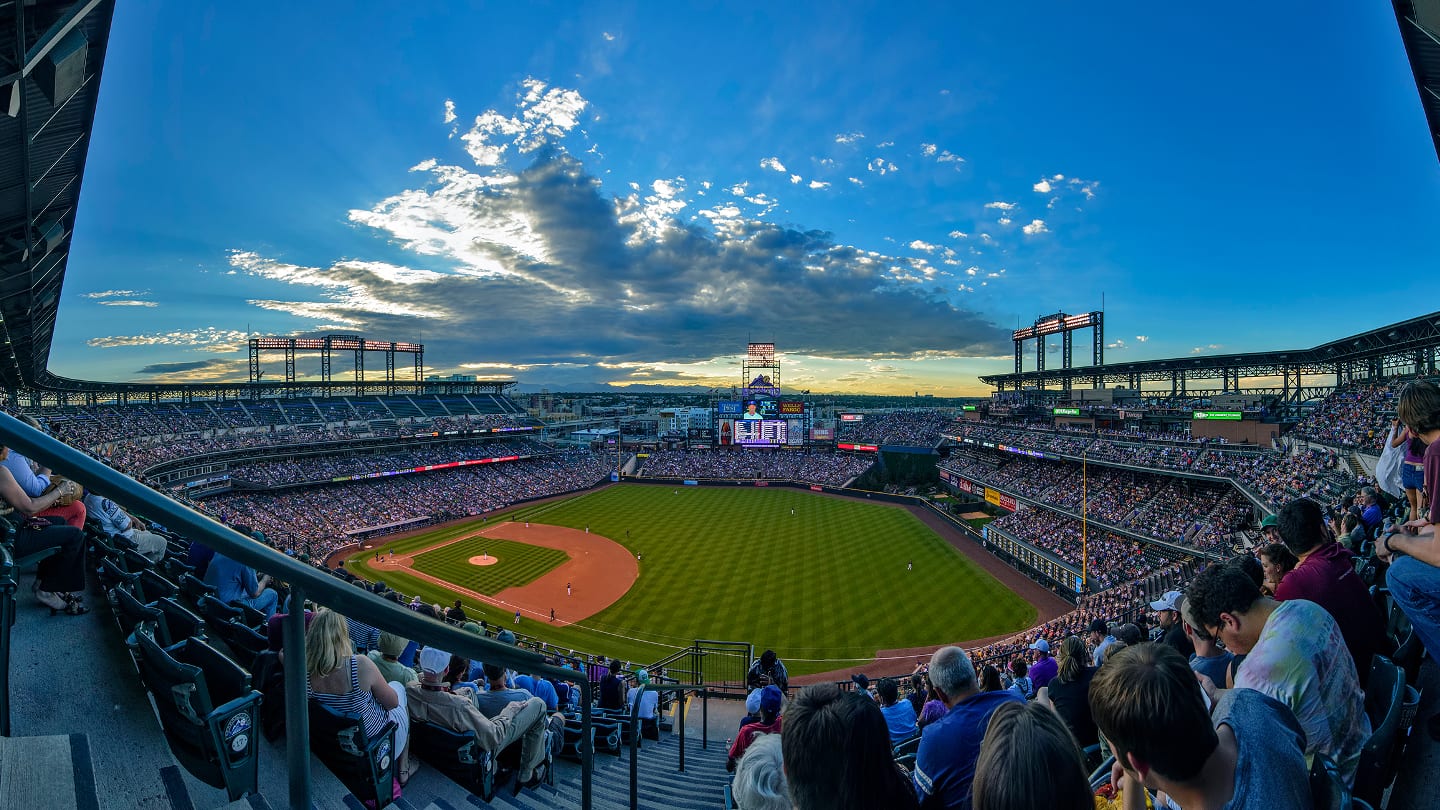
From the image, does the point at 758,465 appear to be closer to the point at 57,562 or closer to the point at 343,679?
the point at 57,562

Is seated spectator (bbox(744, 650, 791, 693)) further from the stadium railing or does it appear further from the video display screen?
the video display screen

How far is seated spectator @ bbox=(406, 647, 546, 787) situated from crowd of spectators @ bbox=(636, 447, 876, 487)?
59.9 metres

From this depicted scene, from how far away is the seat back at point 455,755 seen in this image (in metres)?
3.91

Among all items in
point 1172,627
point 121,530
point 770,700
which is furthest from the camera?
point 121,530

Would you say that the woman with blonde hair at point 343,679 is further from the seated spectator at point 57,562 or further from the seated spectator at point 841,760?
the seated spectator at point 57,562

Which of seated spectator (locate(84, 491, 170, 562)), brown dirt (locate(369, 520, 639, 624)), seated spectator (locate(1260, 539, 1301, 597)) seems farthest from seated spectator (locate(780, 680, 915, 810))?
brown dirt (locate(369, 520, 639, 624))

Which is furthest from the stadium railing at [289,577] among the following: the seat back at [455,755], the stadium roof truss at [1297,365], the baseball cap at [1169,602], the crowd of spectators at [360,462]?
the crowd of spectators at [360,462]

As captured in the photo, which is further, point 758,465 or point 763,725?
point 758,465

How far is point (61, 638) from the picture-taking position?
395cm

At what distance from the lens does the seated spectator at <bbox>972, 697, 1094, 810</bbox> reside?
177cm

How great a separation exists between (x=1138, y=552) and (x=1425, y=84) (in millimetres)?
25508

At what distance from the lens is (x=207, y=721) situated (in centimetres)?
248

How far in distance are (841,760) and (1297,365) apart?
5899cm

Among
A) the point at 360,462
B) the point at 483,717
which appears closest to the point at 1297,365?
the point at 483,717
